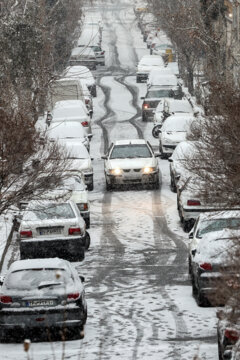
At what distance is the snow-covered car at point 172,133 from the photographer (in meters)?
40.0

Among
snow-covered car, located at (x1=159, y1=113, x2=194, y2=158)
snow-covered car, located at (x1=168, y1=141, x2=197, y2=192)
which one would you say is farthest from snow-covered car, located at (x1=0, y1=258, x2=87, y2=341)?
snow-covered car, located at (x1=159, y1=113, x2=194, y2=158)

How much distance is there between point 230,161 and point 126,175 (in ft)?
A: 37.2

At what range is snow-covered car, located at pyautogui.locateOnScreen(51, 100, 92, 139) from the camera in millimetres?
44469

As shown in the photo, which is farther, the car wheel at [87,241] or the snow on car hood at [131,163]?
the snow on car hood at [131,163]

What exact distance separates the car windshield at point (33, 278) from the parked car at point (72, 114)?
25.2 meters

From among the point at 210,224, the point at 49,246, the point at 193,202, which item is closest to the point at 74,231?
the point at 49,246

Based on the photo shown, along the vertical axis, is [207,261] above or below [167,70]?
above

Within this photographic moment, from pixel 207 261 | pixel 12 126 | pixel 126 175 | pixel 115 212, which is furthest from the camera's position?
pixel 126 175

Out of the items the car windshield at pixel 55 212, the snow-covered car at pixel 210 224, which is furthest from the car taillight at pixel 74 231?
the snow-covered car at pixel 210 224

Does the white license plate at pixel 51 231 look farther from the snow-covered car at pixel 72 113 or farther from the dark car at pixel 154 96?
the dark car at pixel 154 96

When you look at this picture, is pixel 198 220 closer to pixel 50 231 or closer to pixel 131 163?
pixel 50 231

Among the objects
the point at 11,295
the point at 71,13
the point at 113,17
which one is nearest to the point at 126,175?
the point at 11,295

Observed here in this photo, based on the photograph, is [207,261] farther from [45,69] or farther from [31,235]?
[45,69]

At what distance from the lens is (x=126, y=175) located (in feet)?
115
